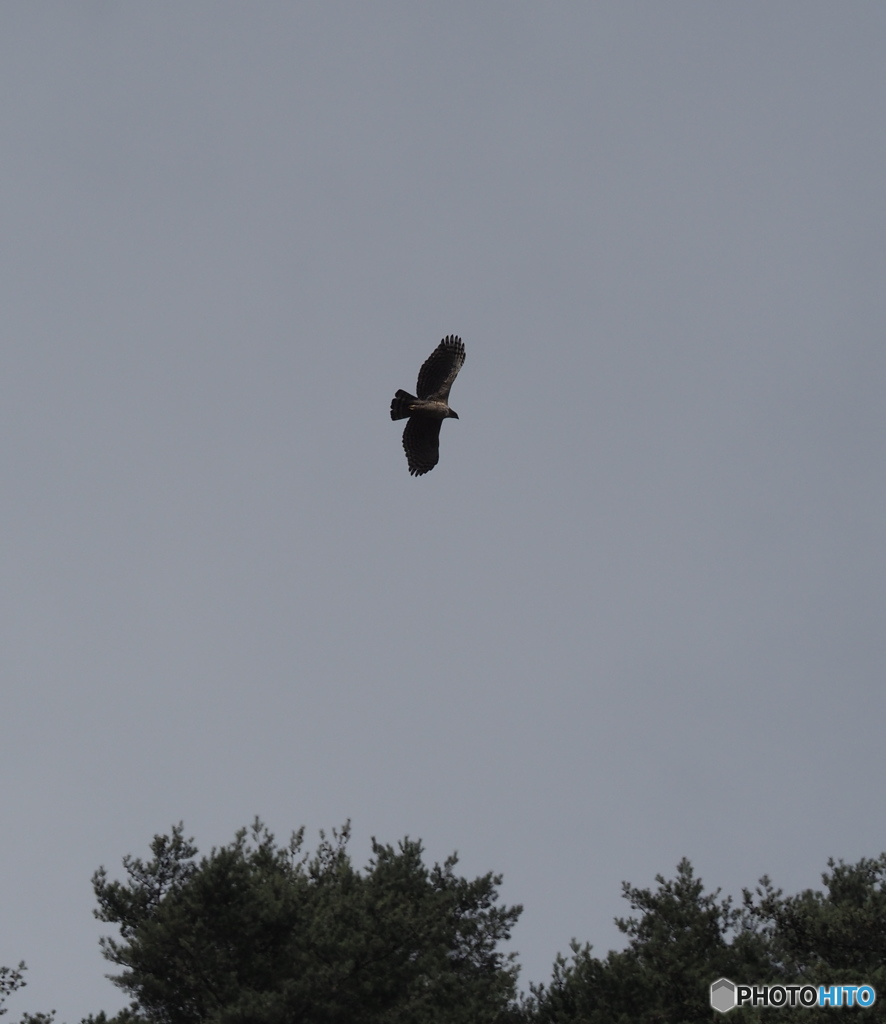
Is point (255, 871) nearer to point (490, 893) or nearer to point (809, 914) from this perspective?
point (490, 893)

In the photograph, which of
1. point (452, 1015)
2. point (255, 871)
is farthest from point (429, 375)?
point (452, 1015)

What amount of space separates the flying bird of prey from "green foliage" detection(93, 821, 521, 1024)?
865cm

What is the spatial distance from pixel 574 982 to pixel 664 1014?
1.96 meters

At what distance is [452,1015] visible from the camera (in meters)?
26.7

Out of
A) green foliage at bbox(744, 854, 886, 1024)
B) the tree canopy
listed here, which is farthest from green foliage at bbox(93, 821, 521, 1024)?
green foliage at bbox(744, 854, 886, 1024)

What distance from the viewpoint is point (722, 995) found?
1094 inches

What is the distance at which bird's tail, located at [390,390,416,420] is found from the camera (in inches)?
1115

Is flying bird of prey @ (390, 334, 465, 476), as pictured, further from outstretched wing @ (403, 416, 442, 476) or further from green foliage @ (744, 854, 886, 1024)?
green foliage @ (744, 854, 886, 1024)

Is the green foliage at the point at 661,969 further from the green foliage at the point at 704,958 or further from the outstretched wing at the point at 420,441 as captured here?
the outstretched wing at the point at 420,441

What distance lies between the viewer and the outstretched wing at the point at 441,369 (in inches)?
1128

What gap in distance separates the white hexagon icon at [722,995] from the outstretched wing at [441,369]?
42.2 feet

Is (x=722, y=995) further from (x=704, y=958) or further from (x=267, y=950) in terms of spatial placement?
(x=267, y=950)

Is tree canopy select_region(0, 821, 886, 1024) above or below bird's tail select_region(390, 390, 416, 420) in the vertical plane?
below

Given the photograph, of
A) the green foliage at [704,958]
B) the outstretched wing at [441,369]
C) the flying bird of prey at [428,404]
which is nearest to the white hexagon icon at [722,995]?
the green foliage at [704,958]
